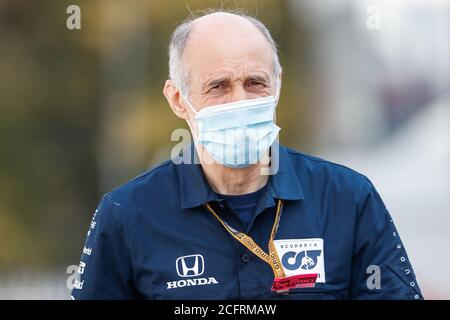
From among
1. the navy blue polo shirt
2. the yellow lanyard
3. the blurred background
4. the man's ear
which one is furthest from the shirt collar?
the blurred background

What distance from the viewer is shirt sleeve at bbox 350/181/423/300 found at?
3342mm

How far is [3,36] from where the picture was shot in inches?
352

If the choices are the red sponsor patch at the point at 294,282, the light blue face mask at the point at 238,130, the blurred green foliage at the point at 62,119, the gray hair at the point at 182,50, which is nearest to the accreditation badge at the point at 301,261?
the red sponsor patch at the point at 294,282

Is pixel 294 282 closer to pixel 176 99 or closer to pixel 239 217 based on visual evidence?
pixel 239 217

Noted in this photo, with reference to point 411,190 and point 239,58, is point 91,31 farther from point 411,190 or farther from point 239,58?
point 239,58

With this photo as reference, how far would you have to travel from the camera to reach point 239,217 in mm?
3402

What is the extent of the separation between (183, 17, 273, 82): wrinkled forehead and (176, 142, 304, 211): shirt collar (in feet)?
1.20

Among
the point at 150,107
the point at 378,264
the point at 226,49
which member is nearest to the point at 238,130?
the point at 226,49

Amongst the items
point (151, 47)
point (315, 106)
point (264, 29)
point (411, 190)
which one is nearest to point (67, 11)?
point (151, 47)

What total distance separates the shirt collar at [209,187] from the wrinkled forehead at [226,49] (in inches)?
14.4

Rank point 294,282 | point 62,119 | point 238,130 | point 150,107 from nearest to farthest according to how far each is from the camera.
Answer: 1. point 294,282
2. point 238,130
3. point 150,107
4. point 62,119

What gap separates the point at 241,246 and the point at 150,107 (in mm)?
5390

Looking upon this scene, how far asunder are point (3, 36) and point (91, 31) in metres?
0.98
